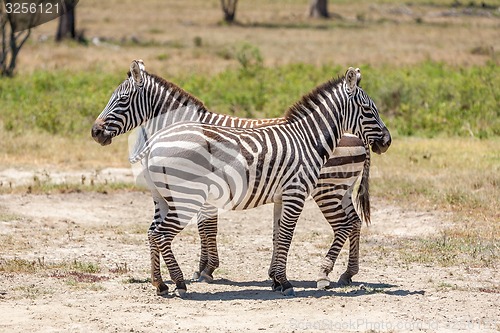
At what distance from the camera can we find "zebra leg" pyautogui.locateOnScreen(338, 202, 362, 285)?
8.95 meters

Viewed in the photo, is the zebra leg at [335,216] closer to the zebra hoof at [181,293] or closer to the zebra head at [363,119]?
the zebra head at [363,119]

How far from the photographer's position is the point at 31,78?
77.2ft

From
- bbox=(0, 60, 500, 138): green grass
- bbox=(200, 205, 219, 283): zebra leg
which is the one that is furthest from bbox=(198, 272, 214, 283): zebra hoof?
bbox=(0, 60, 500, 138): green grass

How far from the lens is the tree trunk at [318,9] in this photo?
5312 centimetres

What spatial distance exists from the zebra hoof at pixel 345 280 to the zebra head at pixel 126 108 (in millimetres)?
2670

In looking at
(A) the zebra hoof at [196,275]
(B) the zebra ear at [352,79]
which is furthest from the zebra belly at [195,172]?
(B) the zebra ear at [352,79]

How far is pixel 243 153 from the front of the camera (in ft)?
27.4

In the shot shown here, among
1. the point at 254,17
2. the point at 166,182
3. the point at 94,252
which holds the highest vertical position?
the point at 254,17

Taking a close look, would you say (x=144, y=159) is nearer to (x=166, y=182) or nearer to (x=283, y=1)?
(x=166, y=182)

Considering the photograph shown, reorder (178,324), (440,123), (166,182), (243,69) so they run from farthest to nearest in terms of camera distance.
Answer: (243,69)
(440,123)
(166,182)
(178,324)

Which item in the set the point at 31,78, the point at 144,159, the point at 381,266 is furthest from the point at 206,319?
the point at 31,78

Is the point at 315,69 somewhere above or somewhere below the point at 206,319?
above

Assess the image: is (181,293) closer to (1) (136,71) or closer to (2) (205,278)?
(2) (205,278)

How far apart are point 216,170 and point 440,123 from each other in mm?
11365
